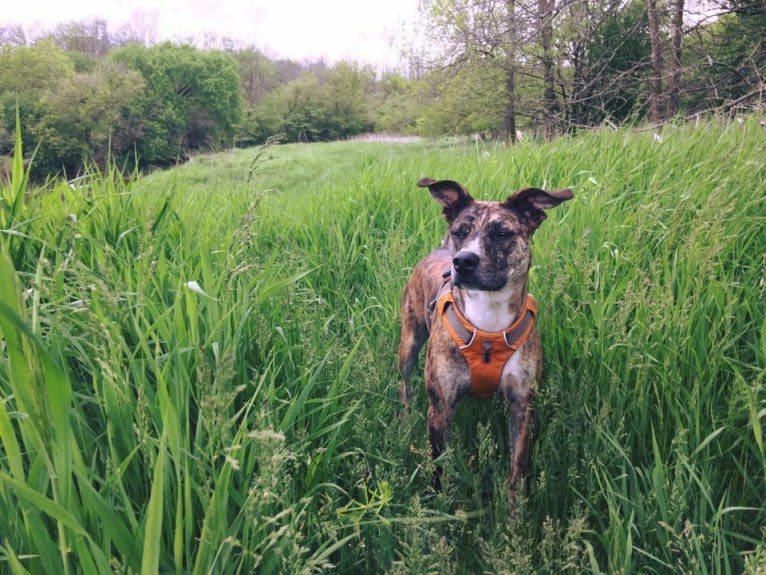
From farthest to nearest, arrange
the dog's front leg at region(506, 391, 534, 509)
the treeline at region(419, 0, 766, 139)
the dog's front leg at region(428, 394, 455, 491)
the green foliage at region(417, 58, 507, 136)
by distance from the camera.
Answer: the green foliage at region(417, 58, 507, 136) → the treeline at region(419, 0, 766, 139) → the dog's front leg at region(428, 394, 455, 491) → the dog's front leg at region(506, 391, 534, 509)

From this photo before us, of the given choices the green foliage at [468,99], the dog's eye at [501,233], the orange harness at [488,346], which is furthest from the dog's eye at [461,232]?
the green foliage at [468,99]

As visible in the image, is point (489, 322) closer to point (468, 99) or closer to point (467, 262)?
point (467, 262)

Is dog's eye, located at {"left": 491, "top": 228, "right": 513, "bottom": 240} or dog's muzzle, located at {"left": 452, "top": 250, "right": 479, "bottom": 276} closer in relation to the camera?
dog's muzzle, located at {"left": 452, "top": 250, "right": 479, "bottom": 276}

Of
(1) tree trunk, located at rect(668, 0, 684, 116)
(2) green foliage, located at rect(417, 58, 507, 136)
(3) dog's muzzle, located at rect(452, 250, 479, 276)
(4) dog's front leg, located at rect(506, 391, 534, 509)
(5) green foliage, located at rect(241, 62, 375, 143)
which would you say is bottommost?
(4) dog's front leg, located at rect(506, 391, 534, 509)

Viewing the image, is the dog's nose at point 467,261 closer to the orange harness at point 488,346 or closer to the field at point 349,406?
the orange harness at point 488,346

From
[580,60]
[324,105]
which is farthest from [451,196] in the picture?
[324,105]

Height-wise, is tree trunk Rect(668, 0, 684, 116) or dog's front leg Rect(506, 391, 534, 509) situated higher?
tree trunk Rect(668, 0, 684, 116)

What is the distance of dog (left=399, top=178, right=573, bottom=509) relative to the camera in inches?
94.7

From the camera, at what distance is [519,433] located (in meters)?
2.39

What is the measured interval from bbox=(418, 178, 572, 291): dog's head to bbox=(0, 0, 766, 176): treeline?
3.63ft

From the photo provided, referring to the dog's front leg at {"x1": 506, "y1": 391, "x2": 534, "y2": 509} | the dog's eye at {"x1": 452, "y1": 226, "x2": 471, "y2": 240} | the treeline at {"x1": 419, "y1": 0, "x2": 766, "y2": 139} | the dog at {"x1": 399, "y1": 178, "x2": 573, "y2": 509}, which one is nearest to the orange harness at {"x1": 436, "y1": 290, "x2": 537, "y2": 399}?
the dog at {"x1": 399, "y1": 178, "x2": 573, "y2": 509}

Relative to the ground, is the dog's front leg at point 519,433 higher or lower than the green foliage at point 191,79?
lower

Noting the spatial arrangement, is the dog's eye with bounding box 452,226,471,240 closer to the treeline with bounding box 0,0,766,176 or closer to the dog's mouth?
the dog's mouth

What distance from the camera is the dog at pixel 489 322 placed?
94.7 inches
